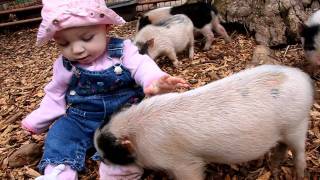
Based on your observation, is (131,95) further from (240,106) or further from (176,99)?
(240,106)

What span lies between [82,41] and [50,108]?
A: 693mm

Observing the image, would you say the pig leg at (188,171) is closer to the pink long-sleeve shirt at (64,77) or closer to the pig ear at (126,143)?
the pig ear at (126,143)

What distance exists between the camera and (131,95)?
302 cm

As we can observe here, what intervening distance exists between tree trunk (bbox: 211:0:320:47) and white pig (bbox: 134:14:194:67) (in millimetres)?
744

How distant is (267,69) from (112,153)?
0.98 metres

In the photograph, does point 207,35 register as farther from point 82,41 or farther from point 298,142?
point 298,142

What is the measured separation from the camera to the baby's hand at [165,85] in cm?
247

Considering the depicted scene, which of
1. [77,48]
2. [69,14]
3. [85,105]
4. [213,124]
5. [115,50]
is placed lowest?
[85,105]

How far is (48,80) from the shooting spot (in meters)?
4.90

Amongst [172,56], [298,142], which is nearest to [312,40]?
[172,56]

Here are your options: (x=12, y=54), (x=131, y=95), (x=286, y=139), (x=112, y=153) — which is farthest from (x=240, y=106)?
(x=12, y=54)

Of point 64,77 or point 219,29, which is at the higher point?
point 64,77

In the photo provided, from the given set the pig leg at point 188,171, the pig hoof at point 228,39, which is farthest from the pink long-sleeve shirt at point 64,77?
the pig hoof at point 228,39

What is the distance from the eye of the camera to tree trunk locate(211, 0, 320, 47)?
4.95 meters
